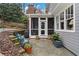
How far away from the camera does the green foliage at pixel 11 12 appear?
6.15 m

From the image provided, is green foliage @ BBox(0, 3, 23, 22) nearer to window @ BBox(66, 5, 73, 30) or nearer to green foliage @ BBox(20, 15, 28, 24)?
green foliage @ BBox(20, 15, 28, 24)

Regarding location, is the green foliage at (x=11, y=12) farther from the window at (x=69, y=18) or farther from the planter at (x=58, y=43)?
the window at (x=69, y=18)

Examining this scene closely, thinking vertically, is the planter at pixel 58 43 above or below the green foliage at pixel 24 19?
below

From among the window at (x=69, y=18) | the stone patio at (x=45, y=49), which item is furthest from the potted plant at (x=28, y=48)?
the window at (x=69, y=18)

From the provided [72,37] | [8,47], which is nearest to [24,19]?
[8,47]

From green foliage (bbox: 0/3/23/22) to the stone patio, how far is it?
77 centimetres

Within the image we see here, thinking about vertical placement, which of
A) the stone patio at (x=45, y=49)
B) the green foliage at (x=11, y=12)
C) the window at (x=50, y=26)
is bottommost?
the stone patio at (x=45, y=49)

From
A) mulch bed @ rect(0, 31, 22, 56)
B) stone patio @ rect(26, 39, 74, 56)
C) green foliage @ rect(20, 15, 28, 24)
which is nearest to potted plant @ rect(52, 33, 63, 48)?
stone patio @ rect(26, 39, 74, 56)

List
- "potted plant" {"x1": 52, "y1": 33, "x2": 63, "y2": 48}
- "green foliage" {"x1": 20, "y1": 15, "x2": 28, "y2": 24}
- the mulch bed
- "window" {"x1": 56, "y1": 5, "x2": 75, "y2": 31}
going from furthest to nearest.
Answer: "window" {"x1": 56, "y1": 5, "x2": 75, "y2": 31}
"potted plant" {"x1": 52, "y1": 33, "x2": 63, "y2": 48}
"green foliage" {"x1": 20, "y1": 15, "x2": 28, "y2": 24}
the mulch bed

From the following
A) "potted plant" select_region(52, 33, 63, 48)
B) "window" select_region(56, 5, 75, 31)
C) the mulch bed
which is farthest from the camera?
"window" select_region(56, 5, 75, 31)

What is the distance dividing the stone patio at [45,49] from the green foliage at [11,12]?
770 millimetres

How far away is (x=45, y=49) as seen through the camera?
6.38m

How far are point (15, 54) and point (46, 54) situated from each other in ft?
2.75

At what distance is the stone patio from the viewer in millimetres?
6199
